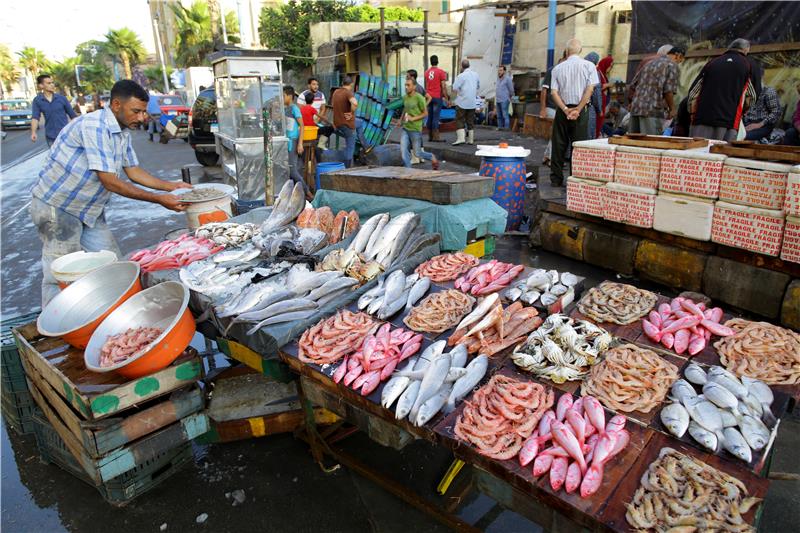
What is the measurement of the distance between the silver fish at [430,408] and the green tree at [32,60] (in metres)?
82.3

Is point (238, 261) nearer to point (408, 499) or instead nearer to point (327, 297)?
point (327, 297)

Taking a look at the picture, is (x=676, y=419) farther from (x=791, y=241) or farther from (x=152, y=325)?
(x=152, y=325)

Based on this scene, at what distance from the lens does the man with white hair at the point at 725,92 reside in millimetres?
6602

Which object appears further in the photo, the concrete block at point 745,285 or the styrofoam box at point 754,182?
the concrete block at point 745,285

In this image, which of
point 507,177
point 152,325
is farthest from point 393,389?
point 507,177

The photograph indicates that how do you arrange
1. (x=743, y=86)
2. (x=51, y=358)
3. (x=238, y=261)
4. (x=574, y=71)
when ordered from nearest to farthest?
1. (x=51, y=358)
2. (x=238, y=261)
3. (x=743, y=86)
4. (x=574, y=71)

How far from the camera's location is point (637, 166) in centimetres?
543

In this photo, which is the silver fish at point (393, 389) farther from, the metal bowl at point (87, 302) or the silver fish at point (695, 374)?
the metal bowl at point (87, 302)

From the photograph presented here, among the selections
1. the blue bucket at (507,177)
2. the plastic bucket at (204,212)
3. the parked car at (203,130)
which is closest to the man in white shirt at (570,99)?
the blue bucket at (507,177)

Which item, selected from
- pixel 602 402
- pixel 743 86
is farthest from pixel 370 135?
pixel 602 402

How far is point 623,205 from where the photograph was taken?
5684 mm

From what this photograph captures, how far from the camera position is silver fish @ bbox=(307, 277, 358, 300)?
3658 millimetres

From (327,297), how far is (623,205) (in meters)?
3.78

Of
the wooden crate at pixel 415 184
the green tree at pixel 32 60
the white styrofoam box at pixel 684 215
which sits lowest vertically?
the white styrofoam box at pixel 684 215
